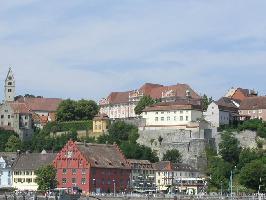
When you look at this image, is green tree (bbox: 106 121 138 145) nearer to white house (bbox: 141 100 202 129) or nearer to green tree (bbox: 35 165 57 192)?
white house (bbox: 141 100 202 129)

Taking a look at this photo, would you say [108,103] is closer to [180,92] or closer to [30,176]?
[180,92]

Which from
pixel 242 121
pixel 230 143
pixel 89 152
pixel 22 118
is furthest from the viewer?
pixel 22 118

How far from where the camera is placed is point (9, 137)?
131250mm

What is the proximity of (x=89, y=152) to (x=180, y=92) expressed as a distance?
4194 centimetres

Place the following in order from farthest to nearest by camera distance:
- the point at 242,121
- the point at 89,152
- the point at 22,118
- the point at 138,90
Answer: the point at 138,90, the point at 22,118, the point at 242,121, the point at 89,152

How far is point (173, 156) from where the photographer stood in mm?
119188

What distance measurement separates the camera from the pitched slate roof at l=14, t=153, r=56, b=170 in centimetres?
10884

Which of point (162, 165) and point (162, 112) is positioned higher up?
point (162, 112)

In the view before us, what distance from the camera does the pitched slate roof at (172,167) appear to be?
11393 cm

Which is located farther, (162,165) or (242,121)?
(242,121)

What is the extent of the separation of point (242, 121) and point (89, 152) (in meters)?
28.2

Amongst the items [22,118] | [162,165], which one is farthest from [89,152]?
[22,118]

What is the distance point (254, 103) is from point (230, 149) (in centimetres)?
1765

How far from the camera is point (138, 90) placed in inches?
5974
